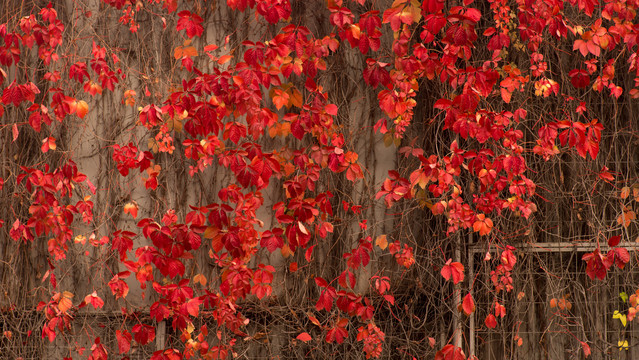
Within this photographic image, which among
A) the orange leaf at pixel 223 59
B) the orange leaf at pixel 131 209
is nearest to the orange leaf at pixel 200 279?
the orange leaf at pixel 131 209

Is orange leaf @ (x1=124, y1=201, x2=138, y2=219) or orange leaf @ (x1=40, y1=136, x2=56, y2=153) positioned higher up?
orange leaf @ (x1=40, y1=136, x2=56, y2=153)

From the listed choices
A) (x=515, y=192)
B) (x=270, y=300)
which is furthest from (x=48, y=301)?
(x=515, y=192)

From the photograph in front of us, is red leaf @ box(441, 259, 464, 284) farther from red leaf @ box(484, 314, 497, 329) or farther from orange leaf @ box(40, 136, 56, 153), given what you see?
orange leaf @ box(40, 136, 56, 153)

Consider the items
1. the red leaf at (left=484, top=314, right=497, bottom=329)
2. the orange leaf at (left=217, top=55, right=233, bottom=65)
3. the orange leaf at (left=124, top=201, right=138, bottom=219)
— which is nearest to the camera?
the orange leaf at (left=217, top=55, right=233, bottom=65)

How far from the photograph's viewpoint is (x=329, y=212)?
2281mm

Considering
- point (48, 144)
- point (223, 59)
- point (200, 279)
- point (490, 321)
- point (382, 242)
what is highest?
point (223, 59)

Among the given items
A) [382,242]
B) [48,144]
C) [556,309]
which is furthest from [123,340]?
[556,309]

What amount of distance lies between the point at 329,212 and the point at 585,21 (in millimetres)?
1440

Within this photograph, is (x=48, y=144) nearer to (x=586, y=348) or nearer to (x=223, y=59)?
(x=223, y=59)

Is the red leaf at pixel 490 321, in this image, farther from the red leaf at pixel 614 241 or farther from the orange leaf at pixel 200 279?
the orange leaf at pixel 200 279

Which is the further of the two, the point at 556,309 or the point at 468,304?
Result: the point at 556,309

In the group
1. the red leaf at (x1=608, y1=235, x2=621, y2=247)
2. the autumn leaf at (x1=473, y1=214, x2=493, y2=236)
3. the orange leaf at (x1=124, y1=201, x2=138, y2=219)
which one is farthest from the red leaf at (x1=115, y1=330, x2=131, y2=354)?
the red leaf at (x1=608, y1=235, x2=621, y2=247)

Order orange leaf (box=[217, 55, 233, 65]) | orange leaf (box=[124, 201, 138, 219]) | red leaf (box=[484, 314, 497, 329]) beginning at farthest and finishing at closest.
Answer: orange leaf (box=[124, 201, 138, 219]) < red leaf (box=[484, 314, 497, 329]) < orange leaf (box=[217, 55, 233, 65])

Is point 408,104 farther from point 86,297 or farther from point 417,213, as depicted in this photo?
point 86,297
